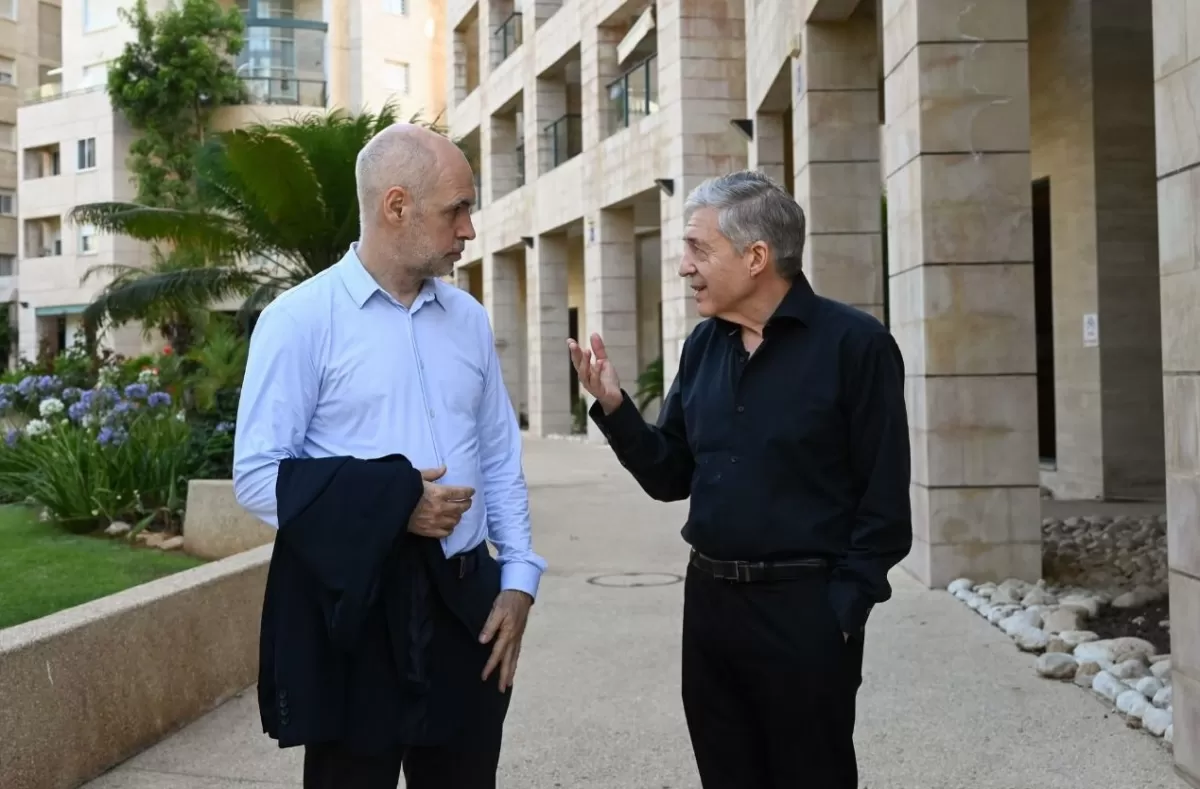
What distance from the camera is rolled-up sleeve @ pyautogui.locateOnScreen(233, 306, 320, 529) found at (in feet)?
7.85

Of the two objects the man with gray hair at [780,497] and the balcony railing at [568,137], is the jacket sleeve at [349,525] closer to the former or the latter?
the man with gray hair at [780,497]

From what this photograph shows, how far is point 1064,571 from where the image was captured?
810 centimetres

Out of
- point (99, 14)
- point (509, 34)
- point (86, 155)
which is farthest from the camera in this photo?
point (99, 14)

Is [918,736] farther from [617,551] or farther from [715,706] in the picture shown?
[617,551]

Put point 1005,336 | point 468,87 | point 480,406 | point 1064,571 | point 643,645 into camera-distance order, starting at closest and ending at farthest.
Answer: point 480,406 < point 643,645 < point 1005,336 < point 1064,571 < point 468,87

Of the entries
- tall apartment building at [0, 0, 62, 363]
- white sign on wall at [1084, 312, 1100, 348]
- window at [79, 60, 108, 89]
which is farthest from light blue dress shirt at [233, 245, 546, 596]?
tall apartment building at [0, 0, 62, 363]

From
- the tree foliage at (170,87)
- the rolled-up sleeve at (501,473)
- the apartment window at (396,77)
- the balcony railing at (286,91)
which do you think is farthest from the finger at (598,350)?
the apartment window at (396,77)

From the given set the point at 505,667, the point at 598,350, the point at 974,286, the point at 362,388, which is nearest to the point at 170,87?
the point at 974,286

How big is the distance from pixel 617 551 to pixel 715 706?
6.57 meters

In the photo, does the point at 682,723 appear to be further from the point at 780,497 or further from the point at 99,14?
the point at 99,14

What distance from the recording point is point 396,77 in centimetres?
4847

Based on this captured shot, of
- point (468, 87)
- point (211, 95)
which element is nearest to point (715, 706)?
point (468, 87)

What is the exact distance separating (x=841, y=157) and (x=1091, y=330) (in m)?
3.64

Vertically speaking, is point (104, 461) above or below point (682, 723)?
above
